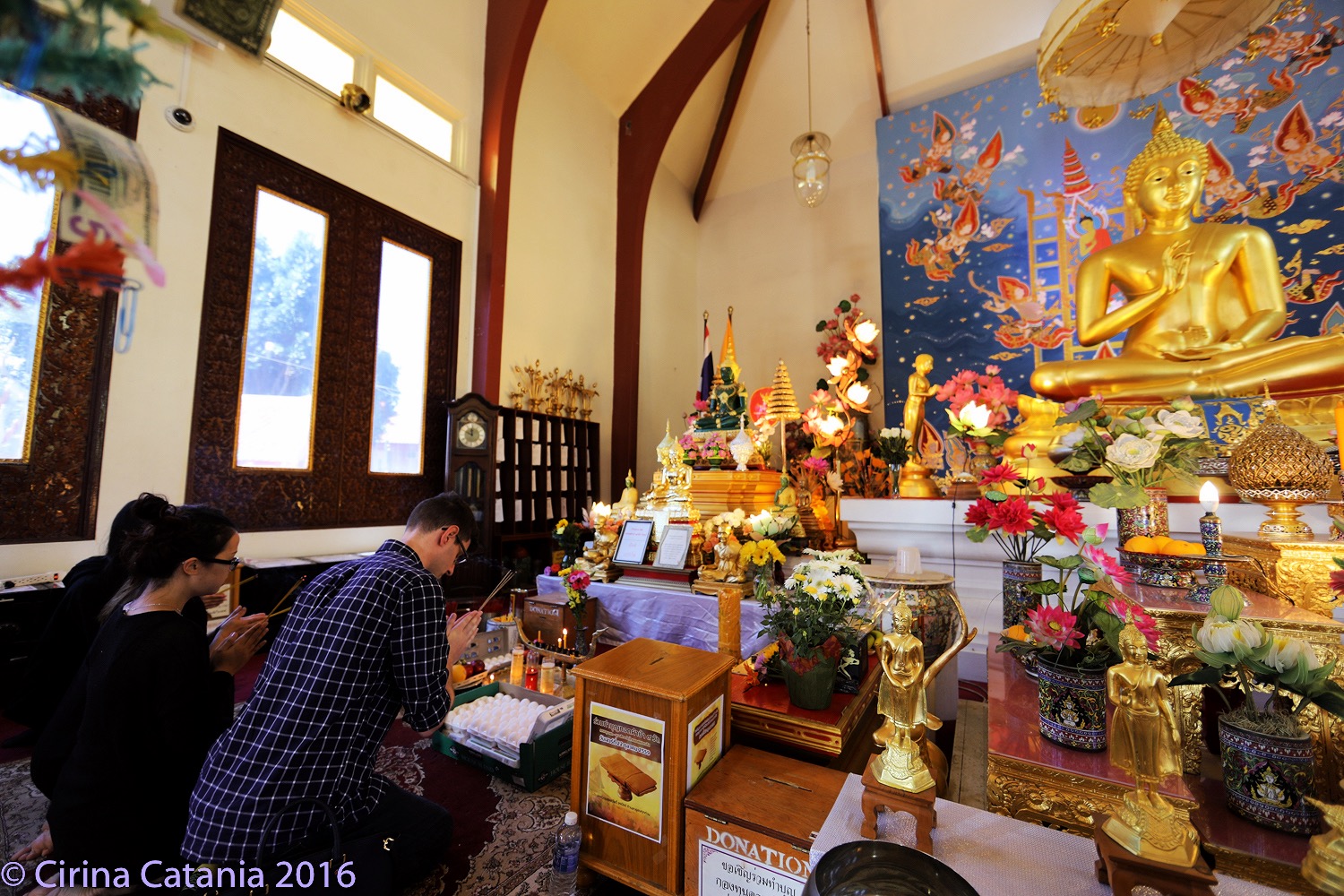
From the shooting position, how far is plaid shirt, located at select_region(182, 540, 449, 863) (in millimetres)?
1317

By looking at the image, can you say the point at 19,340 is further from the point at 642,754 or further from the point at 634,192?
the point at 634,192

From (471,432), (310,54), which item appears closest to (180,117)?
(310,54)

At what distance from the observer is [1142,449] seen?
1.58 meters

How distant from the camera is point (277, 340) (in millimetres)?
4137

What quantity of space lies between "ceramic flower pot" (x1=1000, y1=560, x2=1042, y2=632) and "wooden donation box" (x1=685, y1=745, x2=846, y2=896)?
0.86m

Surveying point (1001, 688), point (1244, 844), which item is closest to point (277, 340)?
point (1001, 688)

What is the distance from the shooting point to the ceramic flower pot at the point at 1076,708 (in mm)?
1167

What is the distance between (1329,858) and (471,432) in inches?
209

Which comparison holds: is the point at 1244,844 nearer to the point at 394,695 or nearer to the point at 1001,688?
the point at 1001,688

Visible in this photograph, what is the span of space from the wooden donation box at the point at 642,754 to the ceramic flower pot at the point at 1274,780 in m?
1.08

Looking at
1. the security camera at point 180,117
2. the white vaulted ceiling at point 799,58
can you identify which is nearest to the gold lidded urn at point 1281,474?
the security camera at point 180,117

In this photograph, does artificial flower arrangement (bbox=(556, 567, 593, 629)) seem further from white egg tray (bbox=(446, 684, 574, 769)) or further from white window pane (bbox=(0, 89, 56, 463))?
white window pane (bbox=(0, 89, 56, 463))

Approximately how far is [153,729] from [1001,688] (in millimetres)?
2278

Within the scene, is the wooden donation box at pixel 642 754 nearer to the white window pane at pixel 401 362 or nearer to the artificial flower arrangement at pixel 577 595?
the artificial flower arrangement at pixel 577 595
